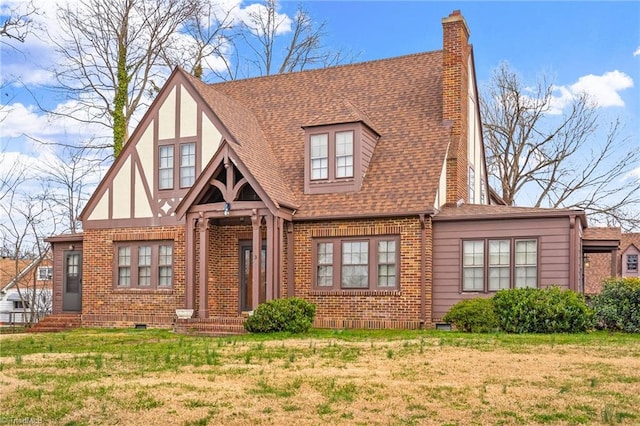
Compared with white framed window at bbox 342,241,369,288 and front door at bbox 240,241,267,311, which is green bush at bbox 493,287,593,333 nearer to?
white framed window at bbox 342,241,369,288

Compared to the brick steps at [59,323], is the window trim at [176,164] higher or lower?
higher

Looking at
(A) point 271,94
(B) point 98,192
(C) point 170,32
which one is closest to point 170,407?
(B) point 98,192

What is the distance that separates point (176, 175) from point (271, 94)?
5.49 metres

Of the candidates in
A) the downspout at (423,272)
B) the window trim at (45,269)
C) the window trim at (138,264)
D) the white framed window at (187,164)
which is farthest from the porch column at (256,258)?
the window trim at (45,269)

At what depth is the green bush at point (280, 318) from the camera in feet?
60.6

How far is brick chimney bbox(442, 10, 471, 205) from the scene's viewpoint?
74.0 ft

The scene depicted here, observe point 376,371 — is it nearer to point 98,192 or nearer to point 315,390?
point 315,390

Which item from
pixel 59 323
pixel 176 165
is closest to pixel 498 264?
pixel 176 165

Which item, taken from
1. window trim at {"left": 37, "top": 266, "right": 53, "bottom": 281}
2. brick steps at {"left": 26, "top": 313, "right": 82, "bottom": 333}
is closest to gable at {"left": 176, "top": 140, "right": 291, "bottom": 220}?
brick steps at {"left": 26, "top": 313, "right": 82, "bottom": 333}

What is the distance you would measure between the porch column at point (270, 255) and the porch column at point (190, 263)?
2.33m

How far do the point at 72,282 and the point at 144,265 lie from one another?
360 cm

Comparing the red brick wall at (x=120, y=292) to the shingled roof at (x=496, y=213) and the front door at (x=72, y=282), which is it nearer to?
the front door at (x=72, y=282)

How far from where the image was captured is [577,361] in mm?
12398

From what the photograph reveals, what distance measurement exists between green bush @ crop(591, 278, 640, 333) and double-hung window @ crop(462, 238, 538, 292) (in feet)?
6.48
